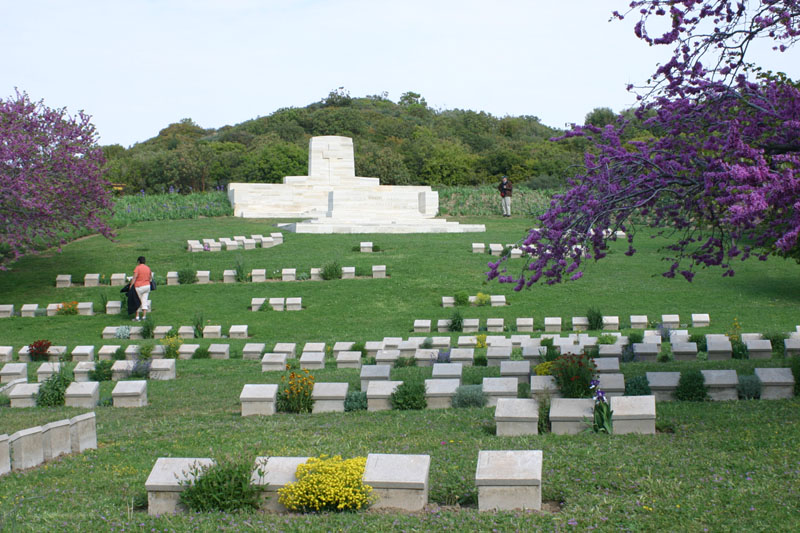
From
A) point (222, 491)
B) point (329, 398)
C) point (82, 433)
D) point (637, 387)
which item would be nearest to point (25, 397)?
point (82, 433)

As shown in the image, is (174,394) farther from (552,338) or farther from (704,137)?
(704,137)

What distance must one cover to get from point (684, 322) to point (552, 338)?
395cm

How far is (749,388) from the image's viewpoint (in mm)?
8438

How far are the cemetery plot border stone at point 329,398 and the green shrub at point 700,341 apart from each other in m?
5.87

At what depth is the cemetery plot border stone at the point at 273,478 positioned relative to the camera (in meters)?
5.82

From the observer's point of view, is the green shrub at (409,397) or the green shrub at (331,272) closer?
the green shrub at (409,397)

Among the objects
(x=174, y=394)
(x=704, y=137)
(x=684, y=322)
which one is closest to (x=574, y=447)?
(x=704, y=137)

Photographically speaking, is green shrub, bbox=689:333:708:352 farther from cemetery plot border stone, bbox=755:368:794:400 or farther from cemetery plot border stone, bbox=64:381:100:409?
cemetery plot border stone, bbox=64:381:100:409

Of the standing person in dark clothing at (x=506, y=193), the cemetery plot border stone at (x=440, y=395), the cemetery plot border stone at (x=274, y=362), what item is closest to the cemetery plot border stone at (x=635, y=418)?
the cemetery plot border stone at (x=440, y=395)

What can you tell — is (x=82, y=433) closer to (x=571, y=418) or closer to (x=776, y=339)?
(x=571, y=418)

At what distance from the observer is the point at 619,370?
10000 mm

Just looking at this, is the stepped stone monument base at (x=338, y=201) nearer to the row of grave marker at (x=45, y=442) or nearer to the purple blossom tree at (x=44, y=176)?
the purple blossom tree at (x=44, y=176)

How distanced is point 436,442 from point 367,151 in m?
46.5

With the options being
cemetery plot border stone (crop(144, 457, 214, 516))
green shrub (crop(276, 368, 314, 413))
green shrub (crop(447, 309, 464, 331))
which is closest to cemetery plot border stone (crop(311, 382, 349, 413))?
green shrub (crop(276, 368, 314, 413))
